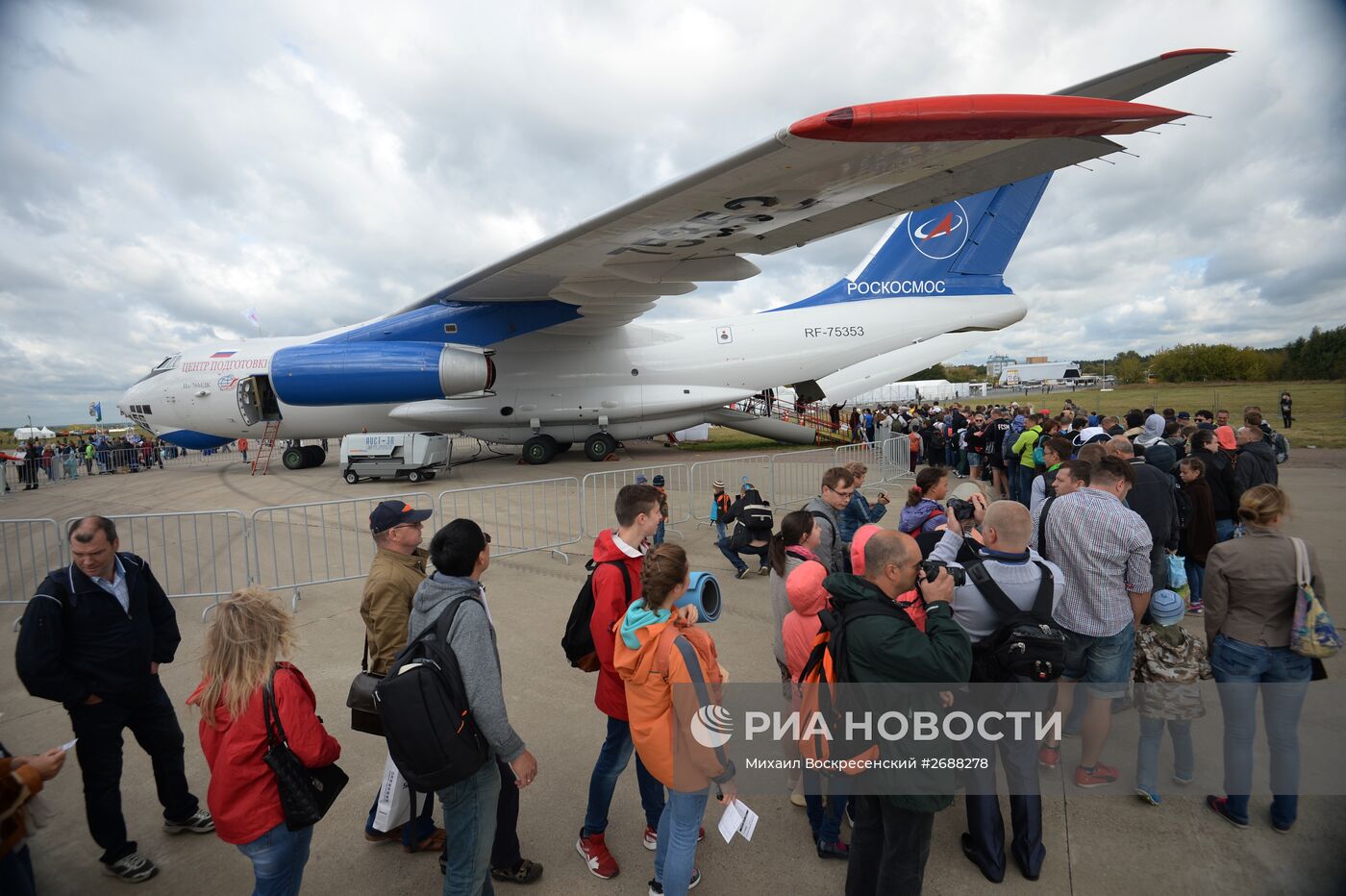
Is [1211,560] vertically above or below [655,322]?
below

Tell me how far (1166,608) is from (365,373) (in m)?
13.2

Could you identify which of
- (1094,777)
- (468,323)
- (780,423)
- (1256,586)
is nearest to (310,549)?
(1094,777)

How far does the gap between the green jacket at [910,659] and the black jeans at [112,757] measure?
3.12 meters

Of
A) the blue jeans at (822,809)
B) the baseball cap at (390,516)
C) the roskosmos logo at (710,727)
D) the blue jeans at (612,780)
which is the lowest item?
the blue jeans at (822,809)

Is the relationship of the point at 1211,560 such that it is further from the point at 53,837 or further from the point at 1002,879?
the point at 53,837

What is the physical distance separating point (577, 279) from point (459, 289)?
2.49m

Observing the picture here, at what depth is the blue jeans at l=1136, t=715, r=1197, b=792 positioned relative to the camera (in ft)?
9.25

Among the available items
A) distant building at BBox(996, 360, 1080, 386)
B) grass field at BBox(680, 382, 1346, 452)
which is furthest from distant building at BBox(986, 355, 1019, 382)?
grass field at BBox(680, 382, 1346, 452)

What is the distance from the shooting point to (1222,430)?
20.7ft

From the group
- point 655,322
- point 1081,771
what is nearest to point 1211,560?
point 1081,771

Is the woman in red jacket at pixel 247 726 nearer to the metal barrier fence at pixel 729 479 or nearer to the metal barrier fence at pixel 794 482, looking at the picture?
the metal barrier fence at pixel 729 479

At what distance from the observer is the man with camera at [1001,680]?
7.97 ft

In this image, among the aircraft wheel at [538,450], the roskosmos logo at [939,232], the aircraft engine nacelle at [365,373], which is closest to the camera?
the aircraft engine nacelle at [365,373]

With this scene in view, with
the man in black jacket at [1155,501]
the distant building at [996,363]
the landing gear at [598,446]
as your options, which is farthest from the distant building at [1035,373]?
the man in black jacket at [1155,501]
